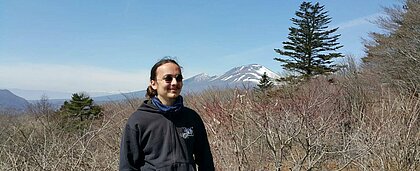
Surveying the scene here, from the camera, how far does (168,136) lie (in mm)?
2020

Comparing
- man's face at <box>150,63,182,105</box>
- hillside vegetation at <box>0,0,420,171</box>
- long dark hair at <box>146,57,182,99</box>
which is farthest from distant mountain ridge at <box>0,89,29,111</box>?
man's face at <box>150,63,182,105</box>

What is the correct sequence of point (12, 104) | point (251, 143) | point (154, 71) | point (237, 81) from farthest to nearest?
1. point (12, 104)
2. point (237, 81)
3. point (251, 143)
4. point (154, 71)

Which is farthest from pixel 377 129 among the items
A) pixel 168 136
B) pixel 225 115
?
pixel 168 136

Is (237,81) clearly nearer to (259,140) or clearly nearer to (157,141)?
(259,140)

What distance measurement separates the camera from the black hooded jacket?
1.96 meters

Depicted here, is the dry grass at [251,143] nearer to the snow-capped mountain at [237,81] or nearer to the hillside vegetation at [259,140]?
the hillside vegetation at [259,140]

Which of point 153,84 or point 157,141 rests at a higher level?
point 153,84

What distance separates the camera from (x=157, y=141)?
2.00 m

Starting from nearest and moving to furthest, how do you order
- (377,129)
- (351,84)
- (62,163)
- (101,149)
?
(62,163)
(101,149)
(377,129)
(351,84)

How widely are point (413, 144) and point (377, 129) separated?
0.71 metres

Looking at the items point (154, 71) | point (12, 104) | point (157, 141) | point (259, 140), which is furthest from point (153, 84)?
point (12, 104)

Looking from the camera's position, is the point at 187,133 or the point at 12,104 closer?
the point at 187,133

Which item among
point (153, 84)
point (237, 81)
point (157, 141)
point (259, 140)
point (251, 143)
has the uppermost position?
point (237, 81)

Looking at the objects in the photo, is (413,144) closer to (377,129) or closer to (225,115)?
(377,129)
